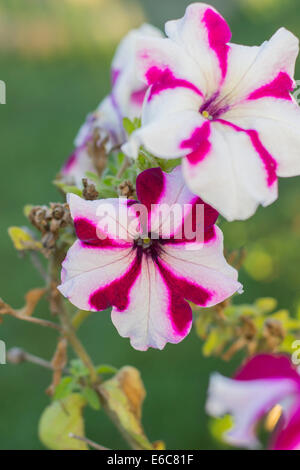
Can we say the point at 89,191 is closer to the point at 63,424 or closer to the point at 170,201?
the point at 170,201

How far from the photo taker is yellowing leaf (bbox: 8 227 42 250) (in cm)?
74

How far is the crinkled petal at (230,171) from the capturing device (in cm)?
53

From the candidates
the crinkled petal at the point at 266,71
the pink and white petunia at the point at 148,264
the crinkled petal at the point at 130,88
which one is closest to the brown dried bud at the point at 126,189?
the pink and white petunia at the point at 148,264

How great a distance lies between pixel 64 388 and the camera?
773 millimetres

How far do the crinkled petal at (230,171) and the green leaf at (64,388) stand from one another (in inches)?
13.7

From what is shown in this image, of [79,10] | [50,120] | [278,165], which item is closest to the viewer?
[278,165]

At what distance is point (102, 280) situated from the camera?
60 cm

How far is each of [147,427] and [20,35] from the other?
320 centimetres

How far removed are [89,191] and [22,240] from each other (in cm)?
15

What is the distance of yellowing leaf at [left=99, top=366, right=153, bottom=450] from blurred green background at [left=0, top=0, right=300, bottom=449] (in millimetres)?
1115

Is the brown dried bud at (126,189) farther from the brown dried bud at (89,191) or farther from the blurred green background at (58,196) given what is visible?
the blurred green background at (58,196)

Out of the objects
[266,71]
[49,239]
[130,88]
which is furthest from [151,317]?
[130,88]
